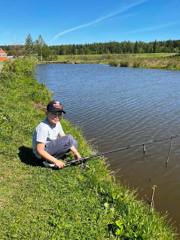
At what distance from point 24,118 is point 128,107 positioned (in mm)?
9478

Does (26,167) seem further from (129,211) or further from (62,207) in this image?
(129,211)

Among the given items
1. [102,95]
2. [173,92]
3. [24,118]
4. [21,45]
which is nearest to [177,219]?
[24,118]

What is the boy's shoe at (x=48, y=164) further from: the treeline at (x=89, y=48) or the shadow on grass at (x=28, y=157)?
the treeline at (x=89, y=48)

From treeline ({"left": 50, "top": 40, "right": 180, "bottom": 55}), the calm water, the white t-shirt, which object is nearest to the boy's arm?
the white t-shirt

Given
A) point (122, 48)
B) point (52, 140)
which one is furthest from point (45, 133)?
point (122, 48)

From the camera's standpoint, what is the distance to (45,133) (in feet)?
27.6

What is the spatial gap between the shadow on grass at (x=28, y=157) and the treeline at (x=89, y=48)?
110399mm

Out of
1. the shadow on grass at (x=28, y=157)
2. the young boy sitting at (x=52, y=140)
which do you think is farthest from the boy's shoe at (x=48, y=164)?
the shadow on grass at (x=28, y=157)

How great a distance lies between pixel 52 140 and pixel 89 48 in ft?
552

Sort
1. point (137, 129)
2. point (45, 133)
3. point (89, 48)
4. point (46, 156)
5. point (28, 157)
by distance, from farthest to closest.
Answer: point (89, 48)
point (137, 129)
point (28, 157)
point (45, 133)
point (46, 156)

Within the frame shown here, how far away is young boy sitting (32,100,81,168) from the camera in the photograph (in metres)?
8.30

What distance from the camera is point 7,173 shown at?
26.6ft

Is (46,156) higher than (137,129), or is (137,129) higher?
(46,156)

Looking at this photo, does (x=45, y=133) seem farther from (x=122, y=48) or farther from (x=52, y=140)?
(x=122, y=48)
